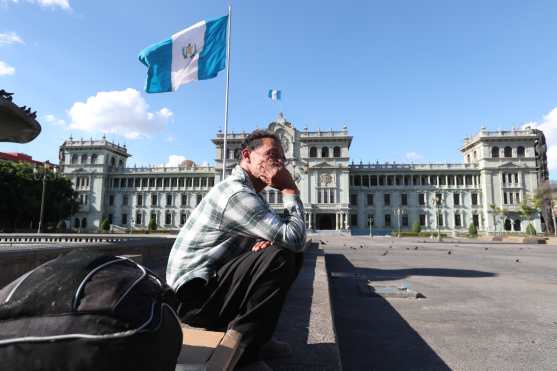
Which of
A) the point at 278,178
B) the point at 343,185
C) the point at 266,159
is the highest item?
the point at 343,185

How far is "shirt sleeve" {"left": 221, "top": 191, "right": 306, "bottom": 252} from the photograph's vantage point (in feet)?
5.65

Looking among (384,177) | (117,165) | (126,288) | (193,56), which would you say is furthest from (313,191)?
(126,288)

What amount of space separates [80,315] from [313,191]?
1972 inches

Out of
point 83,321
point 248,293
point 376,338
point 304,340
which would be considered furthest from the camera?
point 376,338

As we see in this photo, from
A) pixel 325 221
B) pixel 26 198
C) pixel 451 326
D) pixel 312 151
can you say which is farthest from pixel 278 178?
pixel 325 221

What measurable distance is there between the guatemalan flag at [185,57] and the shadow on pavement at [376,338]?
7520 mm

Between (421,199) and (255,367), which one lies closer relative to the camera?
(255,367)

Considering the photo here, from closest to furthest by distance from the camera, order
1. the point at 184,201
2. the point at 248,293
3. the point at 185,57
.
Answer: the point at 248,293, the point at 185,57, the point at 184,201

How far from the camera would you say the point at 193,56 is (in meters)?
10.4

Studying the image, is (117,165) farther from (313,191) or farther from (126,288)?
(126,288)

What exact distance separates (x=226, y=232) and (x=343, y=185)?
49.6m

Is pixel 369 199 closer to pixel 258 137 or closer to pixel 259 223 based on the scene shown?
pixel 258 137

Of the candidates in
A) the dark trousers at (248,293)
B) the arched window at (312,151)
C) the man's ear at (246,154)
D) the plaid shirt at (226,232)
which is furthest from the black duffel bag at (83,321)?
the arched window at (312,151)

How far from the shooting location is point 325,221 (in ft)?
172
